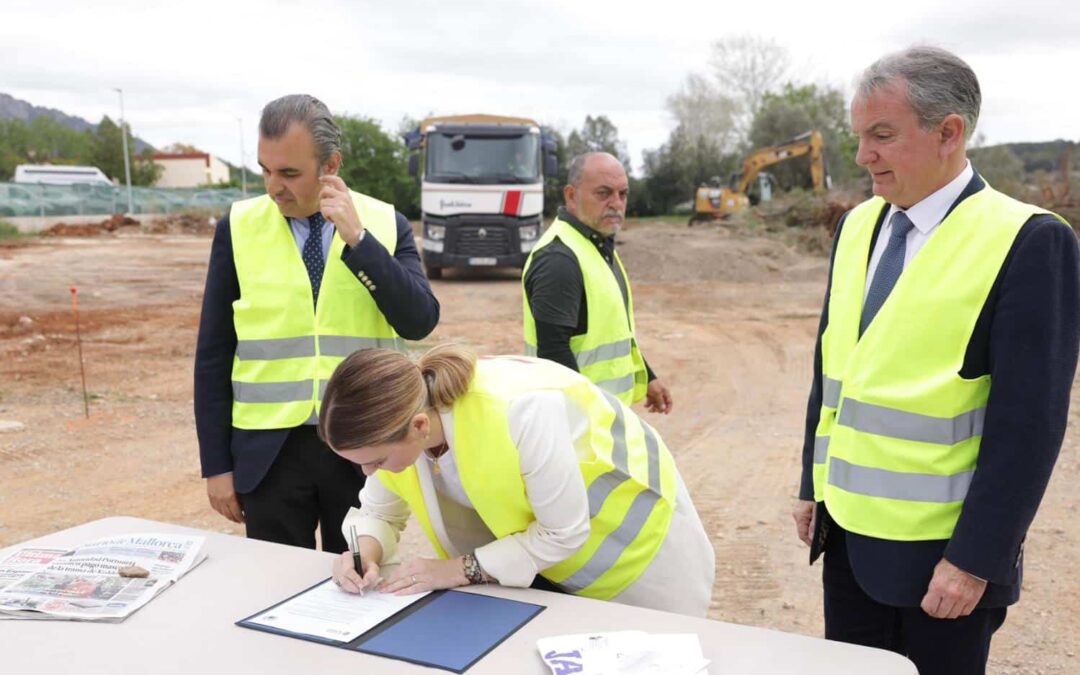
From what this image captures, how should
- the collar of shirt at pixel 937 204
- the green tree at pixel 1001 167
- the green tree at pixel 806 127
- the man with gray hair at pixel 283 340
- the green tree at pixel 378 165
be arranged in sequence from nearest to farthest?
the collar of shirt at pixel 937 204 → the man with gray hair at pixel 283 340 → the green tree at pixel 1001 167 → the green tree at pixel 806 127 → the green tree at pixel 378 165

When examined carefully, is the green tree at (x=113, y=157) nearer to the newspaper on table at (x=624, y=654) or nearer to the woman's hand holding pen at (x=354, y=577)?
the woman's hand holding pen at (x=354, y=577)

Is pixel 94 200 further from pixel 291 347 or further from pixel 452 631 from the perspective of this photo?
pixel 452 631

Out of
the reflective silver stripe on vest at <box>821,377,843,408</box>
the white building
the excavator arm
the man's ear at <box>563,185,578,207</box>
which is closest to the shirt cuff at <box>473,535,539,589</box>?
the reflective silver stripe on vest at <box>821,377,843,408</box>

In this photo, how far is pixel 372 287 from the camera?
2707mm

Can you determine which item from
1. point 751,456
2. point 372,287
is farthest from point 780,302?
point 372,287

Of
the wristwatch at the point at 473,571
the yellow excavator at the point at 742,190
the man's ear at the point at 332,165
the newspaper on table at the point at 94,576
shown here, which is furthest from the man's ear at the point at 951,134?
the yellow excavator at the point at 742,190

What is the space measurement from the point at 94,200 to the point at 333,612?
1393 inches

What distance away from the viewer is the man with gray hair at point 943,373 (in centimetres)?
191

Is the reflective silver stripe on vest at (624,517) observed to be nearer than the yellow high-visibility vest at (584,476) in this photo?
No

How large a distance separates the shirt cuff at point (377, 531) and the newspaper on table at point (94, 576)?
43cm

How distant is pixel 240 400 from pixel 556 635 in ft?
4.50

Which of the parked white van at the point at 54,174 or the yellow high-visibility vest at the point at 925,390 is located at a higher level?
the parked white van at the point at 54,174

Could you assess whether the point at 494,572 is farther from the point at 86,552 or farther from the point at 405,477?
the point at 86,552

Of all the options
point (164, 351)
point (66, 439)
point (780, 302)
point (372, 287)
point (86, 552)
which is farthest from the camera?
point (780, 302)
